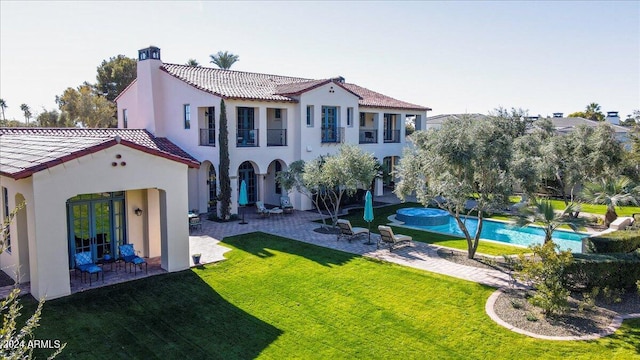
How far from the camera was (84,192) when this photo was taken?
566 inches

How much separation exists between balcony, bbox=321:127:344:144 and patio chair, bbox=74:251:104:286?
18.1m

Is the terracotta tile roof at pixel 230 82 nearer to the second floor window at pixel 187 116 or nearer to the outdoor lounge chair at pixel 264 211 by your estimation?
the second floor window at pixel 187 116

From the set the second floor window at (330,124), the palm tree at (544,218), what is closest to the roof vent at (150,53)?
the second floor window at (330,124)

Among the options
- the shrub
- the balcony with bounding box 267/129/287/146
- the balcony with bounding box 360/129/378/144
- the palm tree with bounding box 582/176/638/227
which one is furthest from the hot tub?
the shrub

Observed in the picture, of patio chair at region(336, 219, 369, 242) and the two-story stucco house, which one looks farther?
the two-story stucco house

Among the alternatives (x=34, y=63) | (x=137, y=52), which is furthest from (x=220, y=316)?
(x=34, y=63)

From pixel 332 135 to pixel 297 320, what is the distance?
2041 cm

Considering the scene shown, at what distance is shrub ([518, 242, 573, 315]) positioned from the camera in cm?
1278

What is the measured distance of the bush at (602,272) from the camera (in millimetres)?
14281

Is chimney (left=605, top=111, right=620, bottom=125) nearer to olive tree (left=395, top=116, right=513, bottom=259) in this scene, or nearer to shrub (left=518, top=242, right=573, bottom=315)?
olive tree (left=395, top=116, right=513, bottom=259)

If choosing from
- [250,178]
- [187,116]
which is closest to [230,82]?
[187,116]

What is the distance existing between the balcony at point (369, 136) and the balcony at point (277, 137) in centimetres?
859

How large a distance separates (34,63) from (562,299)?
159 ft

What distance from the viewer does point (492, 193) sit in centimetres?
1700
